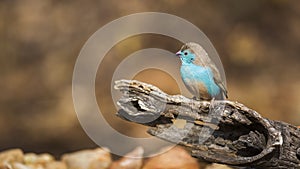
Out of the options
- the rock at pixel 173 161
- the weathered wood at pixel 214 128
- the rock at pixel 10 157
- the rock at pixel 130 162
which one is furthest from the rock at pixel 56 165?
the weathered wood at pixel 214 128

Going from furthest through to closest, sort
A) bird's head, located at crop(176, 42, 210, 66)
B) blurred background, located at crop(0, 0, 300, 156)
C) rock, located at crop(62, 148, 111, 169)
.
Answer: blurred background, located at crop(0, 0, 300, 156) < rock, located at crop(62, 148, 111, 169) < bird's head, located at crop(176, 42, 210, 66)

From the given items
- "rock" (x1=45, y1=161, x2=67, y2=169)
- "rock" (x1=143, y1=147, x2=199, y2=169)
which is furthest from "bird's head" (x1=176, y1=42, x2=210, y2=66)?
"rock" (x1=45, y1=161, x2=67, y2=169)

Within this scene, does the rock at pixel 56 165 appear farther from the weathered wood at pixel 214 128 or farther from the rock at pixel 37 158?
the weathered wood at pixel 214 128

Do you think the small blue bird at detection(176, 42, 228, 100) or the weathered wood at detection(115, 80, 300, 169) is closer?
the weathered wood at detection(115, 80, 300, 169)

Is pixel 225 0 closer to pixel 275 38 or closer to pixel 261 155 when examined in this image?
pixel 275 38

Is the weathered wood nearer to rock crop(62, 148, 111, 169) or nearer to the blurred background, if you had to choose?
rock crop(62, 148, 111, 169)

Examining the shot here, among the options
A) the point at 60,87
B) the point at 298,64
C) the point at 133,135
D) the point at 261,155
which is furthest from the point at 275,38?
the point at 261,155

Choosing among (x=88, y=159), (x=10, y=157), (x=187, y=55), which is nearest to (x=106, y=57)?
(x=88, y=159)
